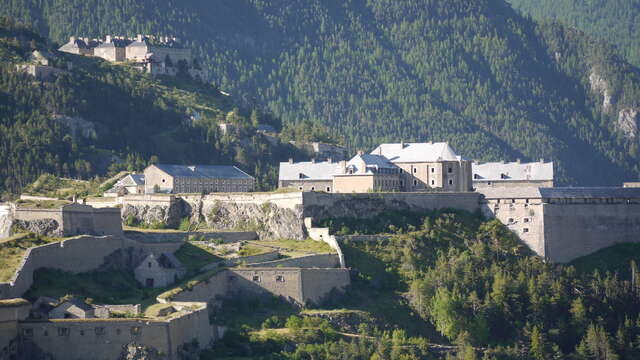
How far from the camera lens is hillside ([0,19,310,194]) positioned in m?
116

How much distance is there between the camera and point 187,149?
419 ft

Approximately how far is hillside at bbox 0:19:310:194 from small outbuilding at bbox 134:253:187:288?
2993cm

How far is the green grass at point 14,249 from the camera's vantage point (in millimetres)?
73250

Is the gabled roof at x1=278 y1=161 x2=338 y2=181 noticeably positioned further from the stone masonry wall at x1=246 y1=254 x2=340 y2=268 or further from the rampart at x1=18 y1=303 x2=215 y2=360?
the rampart at x1=18 y1=303 x2=215 y2=360

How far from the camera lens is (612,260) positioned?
338 feet

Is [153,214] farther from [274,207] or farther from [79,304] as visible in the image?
[79,304]

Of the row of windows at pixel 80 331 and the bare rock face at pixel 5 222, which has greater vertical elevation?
the bare rock face at pixel 5 222

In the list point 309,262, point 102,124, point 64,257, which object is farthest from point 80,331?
point 102,124

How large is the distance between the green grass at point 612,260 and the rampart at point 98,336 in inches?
1622

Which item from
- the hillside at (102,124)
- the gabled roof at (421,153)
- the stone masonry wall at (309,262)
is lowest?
the stone masonry wall at (309,262)

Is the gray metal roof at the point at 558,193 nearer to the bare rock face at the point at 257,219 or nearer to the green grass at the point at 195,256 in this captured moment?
the bare rock face at the point at 257,219

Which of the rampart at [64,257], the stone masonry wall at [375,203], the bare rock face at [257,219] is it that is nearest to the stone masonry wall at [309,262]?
the bare rock face at [257,219]

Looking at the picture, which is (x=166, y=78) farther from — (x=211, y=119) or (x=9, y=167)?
(x=9, y=167)

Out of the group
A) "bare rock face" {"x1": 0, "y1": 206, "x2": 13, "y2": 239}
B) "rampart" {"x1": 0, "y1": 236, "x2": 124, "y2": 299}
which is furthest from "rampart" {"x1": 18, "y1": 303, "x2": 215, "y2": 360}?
"bare rock face" {"x1": 0, "y1": 206, "x2": 13, "y2": 239}
